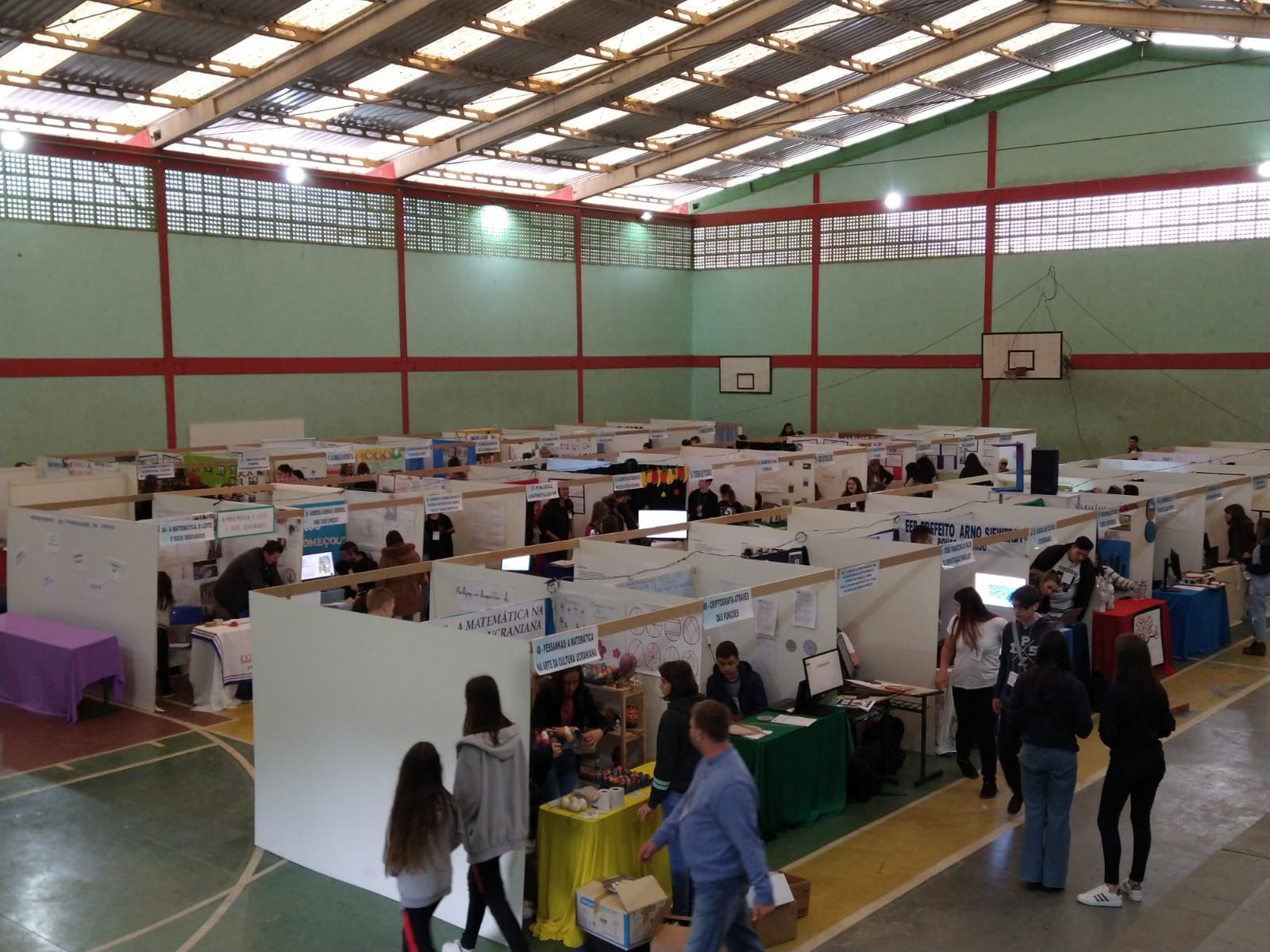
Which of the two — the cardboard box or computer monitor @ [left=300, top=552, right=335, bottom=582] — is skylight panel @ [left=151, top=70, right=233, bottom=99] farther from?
the cardboard box

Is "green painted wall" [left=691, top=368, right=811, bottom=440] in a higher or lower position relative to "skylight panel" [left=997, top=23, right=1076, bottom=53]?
lower

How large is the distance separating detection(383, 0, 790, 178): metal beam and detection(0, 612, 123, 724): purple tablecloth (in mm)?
12029

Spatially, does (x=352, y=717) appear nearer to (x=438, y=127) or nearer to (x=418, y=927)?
(x=418, y=927)

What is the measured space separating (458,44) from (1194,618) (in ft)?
41.3

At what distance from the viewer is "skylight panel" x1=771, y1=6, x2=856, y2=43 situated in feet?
59.4

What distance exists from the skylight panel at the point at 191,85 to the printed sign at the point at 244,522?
9.20 meters

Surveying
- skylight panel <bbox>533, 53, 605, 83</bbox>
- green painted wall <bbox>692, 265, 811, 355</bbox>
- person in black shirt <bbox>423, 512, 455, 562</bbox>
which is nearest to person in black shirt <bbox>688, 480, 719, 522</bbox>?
person in black shirt <bbox>423, 512, 455, 562</bbox>

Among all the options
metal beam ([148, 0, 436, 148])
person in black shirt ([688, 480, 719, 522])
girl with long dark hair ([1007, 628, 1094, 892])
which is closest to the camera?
girl with long dark hair ([1007, 628, 1094, 892])

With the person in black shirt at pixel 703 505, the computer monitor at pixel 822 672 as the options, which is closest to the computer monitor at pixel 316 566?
the person in black shirt at pixel 703 505

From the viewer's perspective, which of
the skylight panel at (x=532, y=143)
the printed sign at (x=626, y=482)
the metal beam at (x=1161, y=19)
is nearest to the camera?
the printed sign at (x=626, y=482)

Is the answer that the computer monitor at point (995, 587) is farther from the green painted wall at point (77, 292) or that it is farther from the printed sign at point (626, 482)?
the green painted wall at point (77, 292)

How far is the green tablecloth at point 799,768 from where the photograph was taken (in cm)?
683

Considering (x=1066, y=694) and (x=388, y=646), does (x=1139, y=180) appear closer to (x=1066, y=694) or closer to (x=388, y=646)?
(x=1066, y=694)

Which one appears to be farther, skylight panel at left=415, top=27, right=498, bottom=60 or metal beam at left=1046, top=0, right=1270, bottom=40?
metal beam at left=1046, top=0, right=1270, bottom=40
